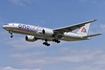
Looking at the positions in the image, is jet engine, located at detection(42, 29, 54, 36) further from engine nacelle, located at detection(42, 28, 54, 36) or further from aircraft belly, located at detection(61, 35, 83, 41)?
aircraft belly, located at detection(61, 35, 83, 41)

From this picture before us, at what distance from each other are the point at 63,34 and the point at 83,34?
8.81m

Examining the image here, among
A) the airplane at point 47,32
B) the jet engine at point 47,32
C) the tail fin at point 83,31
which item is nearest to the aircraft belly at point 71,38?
the airplane at point 47,32

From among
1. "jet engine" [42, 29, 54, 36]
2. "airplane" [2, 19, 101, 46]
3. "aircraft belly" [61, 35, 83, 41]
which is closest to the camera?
"airplane" [2, 19, 101, 46]

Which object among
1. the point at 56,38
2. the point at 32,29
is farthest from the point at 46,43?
the point at 32,29

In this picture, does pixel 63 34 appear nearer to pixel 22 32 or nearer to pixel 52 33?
pixel 52 33

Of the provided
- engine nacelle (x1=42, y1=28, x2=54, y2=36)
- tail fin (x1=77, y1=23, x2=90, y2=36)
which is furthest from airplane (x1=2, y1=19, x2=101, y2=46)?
tail fin (x1=77, y1=23, x2=90, y2=36)

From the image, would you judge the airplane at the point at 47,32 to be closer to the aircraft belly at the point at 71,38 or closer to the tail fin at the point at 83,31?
the aircraft belly at the point at 71,38

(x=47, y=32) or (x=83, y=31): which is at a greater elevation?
(x=83, y=31)

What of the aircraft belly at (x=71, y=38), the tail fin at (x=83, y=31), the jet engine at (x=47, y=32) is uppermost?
the tail fin at (x=83, y=31)

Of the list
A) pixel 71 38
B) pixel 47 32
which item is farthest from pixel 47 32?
pixel 71 38

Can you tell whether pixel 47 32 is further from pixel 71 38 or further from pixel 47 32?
pixel 71 38

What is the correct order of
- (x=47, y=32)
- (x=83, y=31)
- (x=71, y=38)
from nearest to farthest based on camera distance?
(x=47, y=32)
(x=71, y=38)
(x=83, y=31)

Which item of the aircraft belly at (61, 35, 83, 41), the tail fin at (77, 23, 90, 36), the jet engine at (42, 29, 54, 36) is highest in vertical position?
the tail fin at (77, 23, 90, 36)

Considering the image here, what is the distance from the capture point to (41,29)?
54.6 metres
